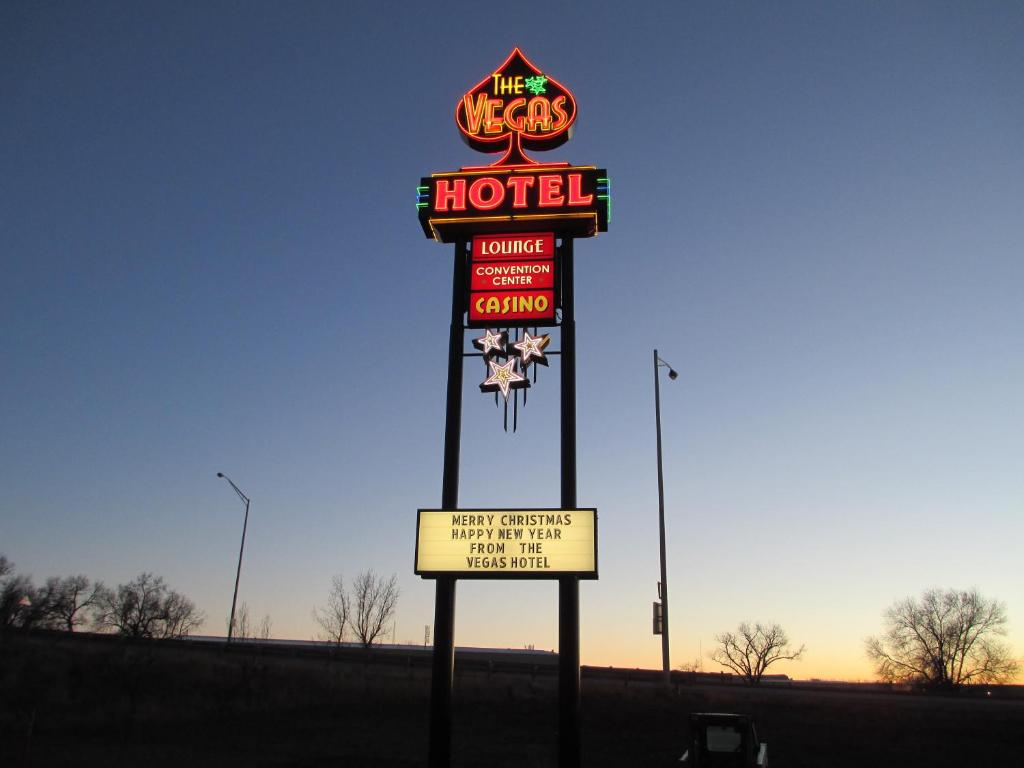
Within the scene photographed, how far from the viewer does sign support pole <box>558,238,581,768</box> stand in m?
17.2

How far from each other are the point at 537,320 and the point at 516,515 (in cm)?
524

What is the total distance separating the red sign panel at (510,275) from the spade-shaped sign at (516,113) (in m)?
3.29

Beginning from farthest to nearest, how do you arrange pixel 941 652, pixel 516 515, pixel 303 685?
pixel 941 652, pixel 303 685, pixel 516 515

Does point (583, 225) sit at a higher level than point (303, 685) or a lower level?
higher

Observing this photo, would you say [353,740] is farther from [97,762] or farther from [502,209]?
[502,209]

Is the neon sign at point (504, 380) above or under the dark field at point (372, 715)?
above

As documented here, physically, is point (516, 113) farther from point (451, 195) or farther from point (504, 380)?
point (504, 380)

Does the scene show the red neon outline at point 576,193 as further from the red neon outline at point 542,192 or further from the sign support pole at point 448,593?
the sign support pole at point 448,593

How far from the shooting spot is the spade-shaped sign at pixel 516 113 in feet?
74.1

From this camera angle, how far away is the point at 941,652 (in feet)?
211

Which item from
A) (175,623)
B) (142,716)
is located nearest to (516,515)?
(142,716)

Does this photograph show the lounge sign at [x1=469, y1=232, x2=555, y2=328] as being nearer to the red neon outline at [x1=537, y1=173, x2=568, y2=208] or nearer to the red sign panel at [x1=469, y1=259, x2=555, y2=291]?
the red sign panel at [x1=469, y1=259, x2=555, y2=291]

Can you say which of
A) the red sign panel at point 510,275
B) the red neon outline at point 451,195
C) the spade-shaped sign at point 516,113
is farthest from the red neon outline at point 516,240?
the spade-shaped sign at point 516,113

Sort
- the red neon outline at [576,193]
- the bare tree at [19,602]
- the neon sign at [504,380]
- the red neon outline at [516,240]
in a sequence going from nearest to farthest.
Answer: the neon sign at [504,380]
the red neon outline at [576,193]
the red neon outline at [516,240]
the bare tree at [19,602]
